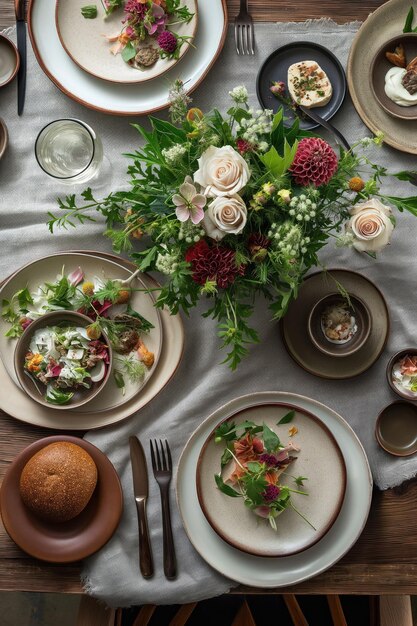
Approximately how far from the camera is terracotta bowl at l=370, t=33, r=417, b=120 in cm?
148

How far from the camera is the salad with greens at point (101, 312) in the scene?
1.42m

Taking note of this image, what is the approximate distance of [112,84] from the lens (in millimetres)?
1499

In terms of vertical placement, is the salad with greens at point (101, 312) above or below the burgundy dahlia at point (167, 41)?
below

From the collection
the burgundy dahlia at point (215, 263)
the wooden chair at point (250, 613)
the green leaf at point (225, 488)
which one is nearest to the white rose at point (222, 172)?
the burgundy dahlia at point (215, 263)

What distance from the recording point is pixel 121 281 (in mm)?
1437

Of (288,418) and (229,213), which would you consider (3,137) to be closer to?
(229,213)

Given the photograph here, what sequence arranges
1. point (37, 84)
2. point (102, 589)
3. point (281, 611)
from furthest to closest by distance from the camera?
point (281, 611) → point (37, 84) → point (102, 589)

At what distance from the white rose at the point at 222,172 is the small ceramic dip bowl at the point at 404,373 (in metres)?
0.60

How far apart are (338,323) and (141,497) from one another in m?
0.57

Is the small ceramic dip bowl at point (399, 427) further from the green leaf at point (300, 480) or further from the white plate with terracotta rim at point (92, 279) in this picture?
the white plate with terracotta rim at point (92, 279)

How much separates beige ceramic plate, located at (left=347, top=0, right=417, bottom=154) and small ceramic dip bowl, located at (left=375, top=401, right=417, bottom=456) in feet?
1.89

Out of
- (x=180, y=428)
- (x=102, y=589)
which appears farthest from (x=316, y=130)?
(x=102, y=589)

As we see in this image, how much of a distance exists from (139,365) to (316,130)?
65 cm

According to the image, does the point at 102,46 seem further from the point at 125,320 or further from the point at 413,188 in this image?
the point at 413,188
